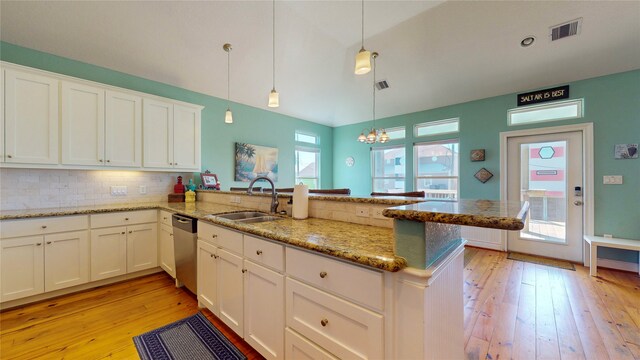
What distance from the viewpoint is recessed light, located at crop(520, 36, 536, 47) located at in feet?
9.68

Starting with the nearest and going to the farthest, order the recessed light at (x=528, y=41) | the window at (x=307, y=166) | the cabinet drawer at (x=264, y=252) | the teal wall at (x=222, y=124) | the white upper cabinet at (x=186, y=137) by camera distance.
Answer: the cabinet drawer at (x=264, y=252), the teal wall at (x=222, y=124), the recessed light at (x=528, y=41), the white upper cabinet at (x=186, y=137), the window at (x=307, y=166)

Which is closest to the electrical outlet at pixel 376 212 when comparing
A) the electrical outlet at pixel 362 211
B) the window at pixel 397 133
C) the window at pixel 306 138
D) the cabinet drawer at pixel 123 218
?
the electrical outlet at pixel 362 211

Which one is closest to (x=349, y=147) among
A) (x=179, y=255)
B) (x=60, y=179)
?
(x=179, y=255)

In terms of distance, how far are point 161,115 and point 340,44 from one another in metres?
2.90

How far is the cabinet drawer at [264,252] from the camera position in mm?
1355

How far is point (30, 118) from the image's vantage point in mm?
2402

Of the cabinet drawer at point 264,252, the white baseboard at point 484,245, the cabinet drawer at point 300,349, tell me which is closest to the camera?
the cabinet drawer at point 300,349

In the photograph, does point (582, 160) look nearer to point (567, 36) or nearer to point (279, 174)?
point (567, 36)

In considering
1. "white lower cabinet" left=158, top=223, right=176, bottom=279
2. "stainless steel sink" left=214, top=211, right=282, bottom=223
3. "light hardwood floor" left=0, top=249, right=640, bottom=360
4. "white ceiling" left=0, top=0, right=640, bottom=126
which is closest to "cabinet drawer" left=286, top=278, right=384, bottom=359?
"light hardwood floor" left=0, top=249, right=640, bottom=360

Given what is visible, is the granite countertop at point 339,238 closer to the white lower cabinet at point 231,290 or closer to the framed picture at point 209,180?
the white lower cabinet at point 231,290

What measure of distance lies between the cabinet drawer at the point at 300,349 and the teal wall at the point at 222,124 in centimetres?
351

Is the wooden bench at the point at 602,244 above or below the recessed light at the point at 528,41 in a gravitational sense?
below

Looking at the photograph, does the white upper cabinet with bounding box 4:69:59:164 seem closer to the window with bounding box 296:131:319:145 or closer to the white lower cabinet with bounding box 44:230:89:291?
the white lower cabinet with bounding box 44:230:89:291

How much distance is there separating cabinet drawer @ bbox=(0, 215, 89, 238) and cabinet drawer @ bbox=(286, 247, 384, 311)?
266 centimetres
